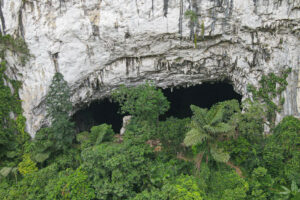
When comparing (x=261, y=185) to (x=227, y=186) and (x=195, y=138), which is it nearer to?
A: (x=227, y=186)

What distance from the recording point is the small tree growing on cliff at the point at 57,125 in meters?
9.30

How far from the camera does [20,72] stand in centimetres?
1044

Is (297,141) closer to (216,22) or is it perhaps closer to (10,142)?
(216,22)

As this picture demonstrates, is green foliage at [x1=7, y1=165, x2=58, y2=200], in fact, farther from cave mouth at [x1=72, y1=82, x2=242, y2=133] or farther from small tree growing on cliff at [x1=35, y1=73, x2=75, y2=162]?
cave mouth at [x1=72, y1=82, x2=242, y2=133]

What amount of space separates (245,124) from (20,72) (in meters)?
11.6

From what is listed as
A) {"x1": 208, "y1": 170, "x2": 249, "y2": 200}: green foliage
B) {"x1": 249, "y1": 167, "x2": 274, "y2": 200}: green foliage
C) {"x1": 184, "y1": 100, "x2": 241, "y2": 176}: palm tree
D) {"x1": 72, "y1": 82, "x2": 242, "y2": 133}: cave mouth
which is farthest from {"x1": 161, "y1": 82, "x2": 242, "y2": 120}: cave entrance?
{"x1": 249, "y1": 167, "x2": 274, "y2": 200}: green foliage

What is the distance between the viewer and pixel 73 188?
7238 mm

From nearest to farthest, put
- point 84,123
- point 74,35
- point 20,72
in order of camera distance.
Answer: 1. point 74,35
2. point 20,72
3. point 84,123

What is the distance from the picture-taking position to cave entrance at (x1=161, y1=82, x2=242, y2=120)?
15.7 meters

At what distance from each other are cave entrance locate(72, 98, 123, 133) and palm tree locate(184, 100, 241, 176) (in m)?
8.50

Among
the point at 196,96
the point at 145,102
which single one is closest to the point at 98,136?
the point at 145,102

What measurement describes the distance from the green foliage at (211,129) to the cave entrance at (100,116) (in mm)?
8578

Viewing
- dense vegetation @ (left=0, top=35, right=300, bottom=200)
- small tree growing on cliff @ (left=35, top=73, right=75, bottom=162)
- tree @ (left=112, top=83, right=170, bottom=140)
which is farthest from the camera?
tree @ (left=112, top=83, right=170, bottom=140)

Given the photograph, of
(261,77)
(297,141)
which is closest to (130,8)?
(261,77)
